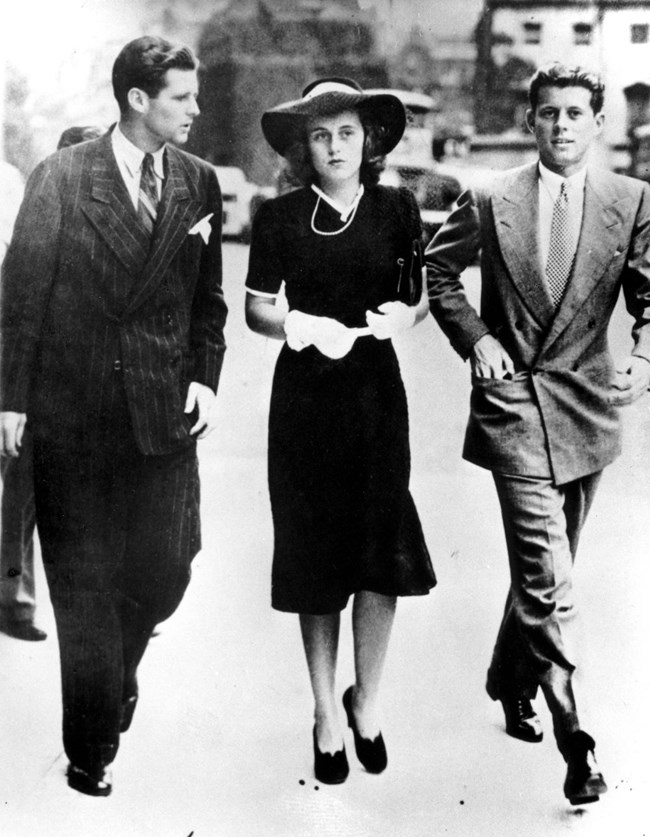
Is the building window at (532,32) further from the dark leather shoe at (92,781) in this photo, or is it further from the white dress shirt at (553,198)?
the dark leather shoe at (92,781)

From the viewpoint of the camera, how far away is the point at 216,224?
319 cm

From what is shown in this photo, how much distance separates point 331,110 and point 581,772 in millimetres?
2364

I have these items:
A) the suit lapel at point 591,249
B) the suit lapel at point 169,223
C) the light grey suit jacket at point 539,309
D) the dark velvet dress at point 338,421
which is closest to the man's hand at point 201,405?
the dark velvet dress at point 338,421

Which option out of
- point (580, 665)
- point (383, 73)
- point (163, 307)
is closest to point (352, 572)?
point (580, 665)

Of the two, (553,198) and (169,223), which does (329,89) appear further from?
(553,198)

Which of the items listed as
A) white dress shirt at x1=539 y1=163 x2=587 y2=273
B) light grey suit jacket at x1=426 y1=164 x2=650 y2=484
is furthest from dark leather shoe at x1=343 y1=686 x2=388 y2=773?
white dress shirt at x1=539 y1=163 x2=587 y2=273

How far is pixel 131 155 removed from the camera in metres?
3.09

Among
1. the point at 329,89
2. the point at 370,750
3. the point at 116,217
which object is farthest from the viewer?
the point at 370,750

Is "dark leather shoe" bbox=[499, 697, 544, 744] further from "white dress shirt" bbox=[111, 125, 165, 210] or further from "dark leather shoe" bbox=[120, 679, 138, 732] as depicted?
"white dress shirt" bbox=[111, 125, 165, 210]

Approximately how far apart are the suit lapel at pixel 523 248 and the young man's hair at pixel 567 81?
370 mm

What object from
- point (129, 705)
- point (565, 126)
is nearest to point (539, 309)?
point (565, 126)

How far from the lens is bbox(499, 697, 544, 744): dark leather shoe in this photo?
3264mm

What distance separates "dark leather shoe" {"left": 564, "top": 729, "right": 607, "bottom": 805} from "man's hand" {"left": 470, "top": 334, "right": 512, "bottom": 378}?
4.04 feet

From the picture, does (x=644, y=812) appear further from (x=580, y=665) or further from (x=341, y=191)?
(x=341, y=191)
